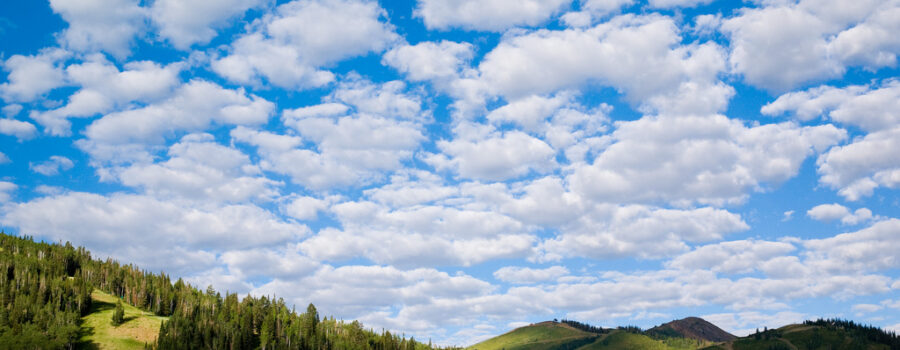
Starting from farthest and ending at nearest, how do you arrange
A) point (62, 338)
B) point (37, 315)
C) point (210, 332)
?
point (210, 332), point (37, 315), point (62, 338)

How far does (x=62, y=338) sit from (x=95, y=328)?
14414mm

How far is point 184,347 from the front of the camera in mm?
172250

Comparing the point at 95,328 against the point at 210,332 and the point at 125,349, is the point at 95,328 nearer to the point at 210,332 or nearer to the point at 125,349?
the point at 125,349

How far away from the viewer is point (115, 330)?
17962 cm

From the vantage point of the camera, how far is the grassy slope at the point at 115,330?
563ft

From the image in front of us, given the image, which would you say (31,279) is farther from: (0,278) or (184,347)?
(184,347)

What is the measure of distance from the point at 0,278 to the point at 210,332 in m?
71.4

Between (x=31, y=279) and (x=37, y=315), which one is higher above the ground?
(x=31, y=279)

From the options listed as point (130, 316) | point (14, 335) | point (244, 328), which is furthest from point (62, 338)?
point (244, 328)

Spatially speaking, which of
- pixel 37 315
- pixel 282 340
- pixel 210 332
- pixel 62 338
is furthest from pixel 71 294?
pixel 282 340

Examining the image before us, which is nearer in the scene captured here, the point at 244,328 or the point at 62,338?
the point at 62,338

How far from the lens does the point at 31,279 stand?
19812 centimetres

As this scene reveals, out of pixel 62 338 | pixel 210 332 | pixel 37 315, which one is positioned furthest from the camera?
pixel 210 332

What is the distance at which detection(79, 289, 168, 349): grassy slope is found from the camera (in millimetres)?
171500
